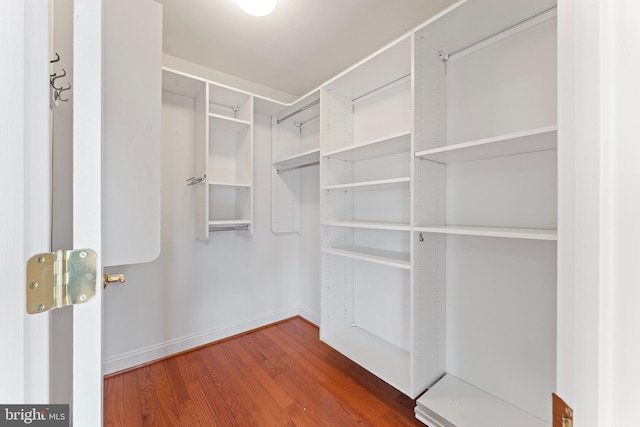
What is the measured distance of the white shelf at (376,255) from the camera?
1.60 meters

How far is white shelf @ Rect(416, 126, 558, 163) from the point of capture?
3.48 ft

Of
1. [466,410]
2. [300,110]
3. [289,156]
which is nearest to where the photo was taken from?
[466,410]

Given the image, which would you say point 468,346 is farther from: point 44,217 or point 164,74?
point 164,74

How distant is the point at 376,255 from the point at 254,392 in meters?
1.29

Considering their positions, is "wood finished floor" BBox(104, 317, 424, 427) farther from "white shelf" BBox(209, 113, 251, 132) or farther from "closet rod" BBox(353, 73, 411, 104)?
"closet rod" BBox(353, 73, 411, 104)

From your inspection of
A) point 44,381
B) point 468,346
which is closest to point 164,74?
point 44,381

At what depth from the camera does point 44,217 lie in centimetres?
44

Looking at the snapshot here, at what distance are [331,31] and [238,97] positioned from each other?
978 millimetres

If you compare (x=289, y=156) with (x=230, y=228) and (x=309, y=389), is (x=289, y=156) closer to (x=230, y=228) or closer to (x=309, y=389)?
(x=230, y=228)

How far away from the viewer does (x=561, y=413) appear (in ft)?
1.24

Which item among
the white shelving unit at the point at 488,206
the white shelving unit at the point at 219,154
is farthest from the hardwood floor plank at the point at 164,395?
the white shelving unit at the point at 488,206

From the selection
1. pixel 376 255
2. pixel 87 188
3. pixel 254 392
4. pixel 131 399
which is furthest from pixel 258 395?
pixel 87 188

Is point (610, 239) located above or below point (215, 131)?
below

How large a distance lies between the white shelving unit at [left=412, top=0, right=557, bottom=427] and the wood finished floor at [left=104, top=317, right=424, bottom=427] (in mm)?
443
